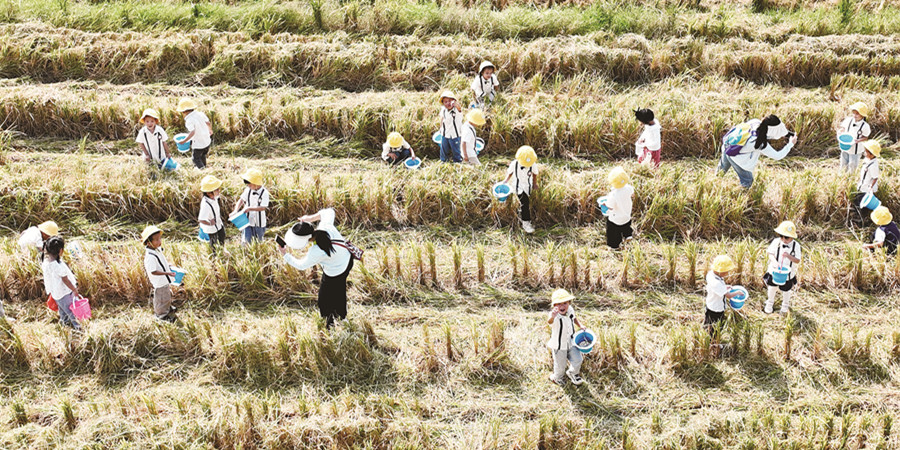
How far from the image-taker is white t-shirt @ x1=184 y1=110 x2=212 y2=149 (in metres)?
9.27

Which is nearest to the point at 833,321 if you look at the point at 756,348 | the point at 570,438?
the point at 756,348

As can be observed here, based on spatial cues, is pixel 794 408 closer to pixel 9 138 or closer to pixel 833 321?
pixel 833 321

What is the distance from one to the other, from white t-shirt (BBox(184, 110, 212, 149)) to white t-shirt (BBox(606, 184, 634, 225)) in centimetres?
471

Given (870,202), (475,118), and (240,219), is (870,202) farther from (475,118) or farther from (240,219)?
(240,219)

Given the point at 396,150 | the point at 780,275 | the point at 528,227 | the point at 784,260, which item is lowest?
the point at 528,227

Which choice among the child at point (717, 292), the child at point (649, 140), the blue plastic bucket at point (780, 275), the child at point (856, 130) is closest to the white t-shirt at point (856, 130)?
the child at point (856, 130)

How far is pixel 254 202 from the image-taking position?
7961 mm

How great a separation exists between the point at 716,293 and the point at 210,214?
15.5 ft

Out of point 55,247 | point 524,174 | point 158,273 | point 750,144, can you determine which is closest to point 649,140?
point 750,144

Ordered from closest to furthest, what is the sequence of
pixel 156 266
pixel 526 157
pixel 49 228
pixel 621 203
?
1. pixel 156 266
2. pixel 49 228
3. pixel 621 203
4. pixel 526 157

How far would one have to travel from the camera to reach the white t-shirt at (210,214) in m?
7.77

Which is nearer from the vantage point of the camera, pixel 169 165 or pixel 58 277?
pixel 58 277

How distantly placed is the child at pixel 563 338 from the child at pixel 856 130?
4.69m

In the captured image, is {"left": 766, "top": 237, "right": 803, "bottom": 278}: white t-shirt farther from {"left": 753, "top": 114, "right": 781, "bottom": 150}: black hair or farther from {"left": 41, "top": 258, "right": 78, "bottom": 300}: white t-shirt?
{"left": 41, "top": 258, "right": 78, "bottom": 300}: white t-shirt
